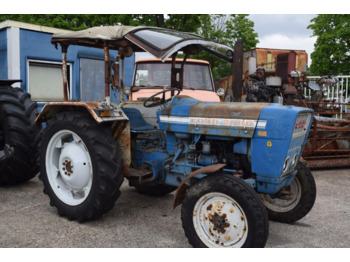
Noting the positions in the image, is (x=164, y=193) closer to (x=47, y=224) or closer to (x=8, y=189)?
(x=47, y=224)

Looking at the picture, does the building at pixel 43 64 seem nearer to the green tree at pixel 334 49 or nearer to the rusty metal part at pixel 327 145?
the rusty metal part at pixel 327 145

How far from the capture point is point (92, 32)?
3578mm

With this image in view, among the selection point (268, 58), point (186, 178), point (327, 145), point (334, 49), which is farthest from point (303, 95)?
point (334, 49)

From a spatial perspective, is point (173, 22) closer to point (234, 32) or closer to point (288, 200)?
point (234, 32)

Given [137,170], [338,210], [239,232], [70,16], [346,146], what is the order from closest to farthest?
[239,232], [137,170], [338,210], [346,146], [70,16]

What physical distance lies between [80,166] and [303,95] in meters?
7.23

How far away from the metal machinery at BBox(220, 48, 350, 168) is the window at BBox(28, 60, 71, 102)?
4425 millimetres

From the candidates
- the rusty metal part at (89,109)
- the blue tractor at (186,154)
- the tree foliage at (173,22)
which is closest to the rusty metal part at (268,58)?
the tree foliage at (173,22)

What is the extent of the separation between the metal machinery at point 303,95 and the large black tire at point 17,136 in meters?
2.82

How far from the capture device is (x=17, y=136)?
14.9 ft

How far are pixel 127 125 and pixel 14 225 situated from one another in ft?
4.90

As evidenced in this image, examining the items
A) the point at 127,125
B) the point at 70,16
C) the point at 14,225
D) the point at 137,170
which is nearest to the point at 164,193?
the point at 137,170

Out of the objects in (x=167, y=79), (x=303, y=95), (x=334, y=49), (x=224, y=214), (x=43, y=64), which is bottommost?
(x=224, y=214)

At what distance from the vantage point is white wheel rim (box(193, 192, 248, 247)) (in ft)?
8.87
